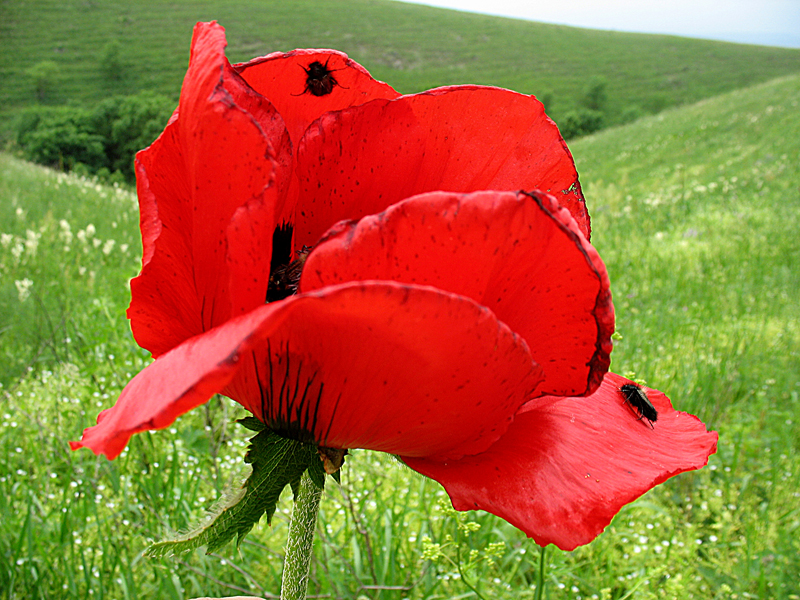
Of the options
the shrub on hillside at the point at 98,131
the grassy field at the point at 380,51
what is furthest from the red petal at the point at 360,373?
the grassy field at the point at 380,51

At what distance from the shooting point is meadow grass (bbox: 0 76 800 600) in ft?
5.53

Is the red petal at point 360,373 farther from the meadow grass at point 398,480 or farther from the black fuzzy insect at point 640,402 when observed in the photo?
the meadow grass at point 398,480

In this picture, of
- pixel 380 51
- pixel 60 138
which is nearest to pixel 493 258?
pixel 60 138

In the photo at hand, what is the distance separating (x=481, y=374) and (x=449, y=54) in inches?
2723

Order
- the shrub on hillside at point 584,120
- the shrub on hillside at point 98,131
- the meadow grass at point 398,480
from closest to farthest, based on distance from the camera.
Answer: the meadow grass at point 398,480
the shrub on hillside at point 98,131
the shrub on hillside at point 584,120

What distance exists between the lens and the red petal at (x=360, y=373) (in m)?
0.36

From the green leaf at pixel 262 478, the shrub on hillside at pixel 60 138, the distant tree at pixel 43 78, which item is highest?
the green leaf at pixel 262 478

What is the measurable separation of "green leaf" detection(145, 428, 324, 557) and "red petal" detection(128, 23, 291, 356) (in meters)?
0.12

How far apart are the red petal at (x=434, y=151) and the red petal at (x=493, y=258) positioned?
6.9 inches

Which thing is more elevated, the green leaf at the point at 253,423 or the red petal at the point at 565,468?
the red petal at the point at 565,468

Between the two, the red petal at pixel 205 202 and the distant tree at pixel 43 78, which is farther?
the distant tree at pixel 43 78

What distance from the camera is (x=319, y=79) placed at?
663mm

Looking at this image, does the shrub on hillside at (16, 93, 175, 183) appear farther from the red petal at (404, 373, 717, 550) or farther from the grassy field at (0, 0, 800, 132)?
the red petal at (404, 373, 717, 550)

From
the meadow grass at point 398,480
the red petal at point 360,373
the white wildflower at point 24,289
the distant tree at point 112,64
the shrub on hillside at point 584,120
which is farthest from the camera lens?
the distant tree at point 112,64
